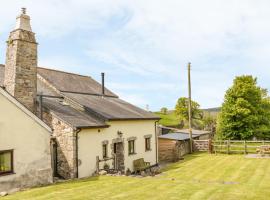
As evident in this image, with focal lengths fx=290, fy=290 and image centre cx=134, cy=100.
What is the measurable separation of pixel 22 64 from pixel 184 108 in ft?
170

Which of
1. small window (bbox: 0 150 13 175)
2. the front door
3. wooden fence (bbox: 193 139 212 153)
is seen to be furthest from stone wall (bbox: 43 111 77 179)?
wooden fence (bbox: 193 139 212 153)

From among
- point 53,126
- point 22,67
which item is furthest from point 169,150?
point 22,67

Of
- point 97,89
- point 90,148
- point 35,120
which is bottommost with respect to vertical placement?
point 90,148

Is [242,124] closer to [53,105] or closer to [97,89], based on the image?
[97,89]

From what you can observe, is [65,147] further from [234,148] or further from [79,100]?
[234,148]

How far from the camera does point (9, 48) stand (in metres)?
16.1

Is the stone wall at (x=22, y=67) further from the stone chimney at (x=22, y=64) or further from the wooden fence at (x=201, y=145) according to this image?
the wooden fence at (x=201, y=145)

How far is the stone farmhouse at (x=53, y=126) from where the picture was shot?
43.5ft

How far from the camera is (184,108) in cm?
6450

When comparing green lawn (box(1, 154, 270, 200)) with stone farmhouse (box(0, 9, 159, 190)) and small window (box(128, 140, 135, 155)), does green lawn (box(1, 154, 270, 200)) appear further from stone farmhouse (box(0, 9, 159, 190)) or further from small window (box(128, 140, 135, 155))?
small window (box(128, 140, 135, 155))

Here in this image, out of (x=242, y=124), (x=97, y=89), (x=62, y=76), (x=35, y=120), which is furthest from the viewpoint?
(x=242, y=124)

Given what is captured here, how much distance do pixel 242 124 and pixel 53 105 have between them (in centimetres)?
2734

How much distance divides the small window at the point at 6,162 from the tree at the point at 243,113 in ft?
101

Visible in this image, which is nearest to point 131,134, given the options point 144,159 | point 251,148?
point 144,159
